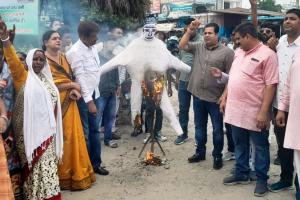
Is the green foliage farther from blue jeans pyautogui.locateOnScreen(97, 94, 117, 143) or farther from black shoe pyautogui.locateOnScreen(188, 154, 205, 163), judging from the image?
black shoe pyautogui.locateOnScreen(188, 154, 205, 163)

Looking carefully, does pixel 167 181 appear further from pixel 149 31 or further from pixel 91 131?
pixel 149 31

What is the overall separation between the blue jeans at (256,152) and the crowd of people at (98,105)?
11mm

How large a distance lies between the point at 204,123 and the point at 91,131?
146cm

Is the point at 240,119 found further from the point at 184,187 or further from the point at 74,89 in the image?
the point at 74,89

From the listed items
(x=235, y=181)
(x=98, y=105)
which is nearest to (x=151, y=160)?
(x=98, y=105)

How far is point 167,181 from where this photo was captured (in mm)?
4551

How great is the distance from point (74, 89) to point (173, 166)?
1738 millimetres

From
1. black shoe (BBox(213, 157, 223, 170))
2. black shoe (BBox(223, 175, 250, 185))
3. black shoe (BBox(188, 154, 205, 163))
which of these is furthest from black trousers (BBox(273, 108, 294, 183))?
black shoe (BBox(188, 154, 205, 163))

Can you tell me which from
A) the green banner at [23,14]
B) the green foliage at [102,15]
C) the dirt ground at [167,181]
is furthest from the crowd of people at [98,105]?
the green foliage at [102,15]

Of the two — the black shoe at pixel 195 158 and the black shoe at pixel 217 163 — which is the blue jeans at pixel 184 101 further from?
the black shoe at pixel 217 163

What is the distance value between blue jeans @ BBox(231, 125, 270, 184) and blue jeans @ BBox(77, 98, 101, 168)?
5.25 feet

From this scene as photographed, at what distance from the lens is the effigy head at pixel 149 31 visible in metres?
4.73

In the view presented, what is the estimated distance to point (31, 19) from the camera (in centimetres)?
673

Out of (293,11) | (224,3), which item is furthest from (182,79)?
(224,3)
